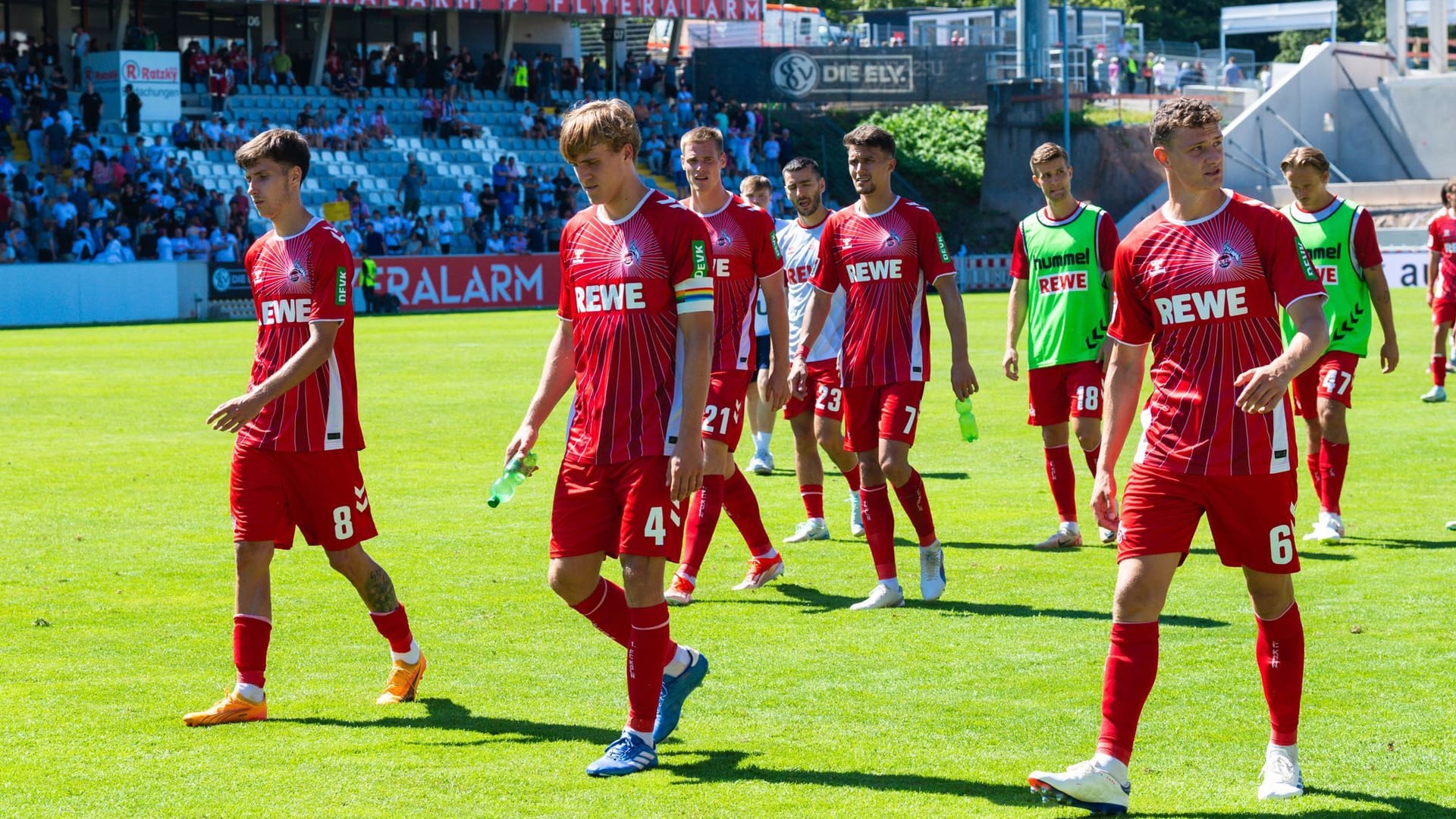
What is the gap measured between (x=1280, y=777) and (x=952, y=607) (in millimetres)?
3273

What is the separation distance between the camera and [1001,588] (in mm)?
9125

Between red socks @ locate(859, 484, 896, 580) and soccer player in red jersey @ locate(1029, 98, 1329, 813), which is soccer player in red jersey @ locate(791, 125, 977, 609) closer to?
red socks @ locate(859, 484, 896, 580)

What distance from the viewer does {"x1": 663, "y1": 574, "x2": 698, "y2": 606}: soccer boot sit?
28.9ft

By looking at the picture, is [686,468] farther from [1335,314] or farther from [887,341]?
[1335,314]

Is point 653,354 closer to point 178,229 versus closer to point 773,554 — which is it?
point 773,554

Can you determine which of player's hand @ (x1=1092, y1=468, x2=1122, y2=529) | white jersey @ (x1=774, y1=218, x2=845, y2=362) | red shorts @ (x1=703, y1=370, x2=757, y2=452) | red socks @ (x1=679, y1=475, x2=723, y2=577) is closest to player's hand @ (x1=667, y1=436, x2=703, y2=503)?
player's hand @ (x1=1092, y1=468, x2=1122, y2=529)

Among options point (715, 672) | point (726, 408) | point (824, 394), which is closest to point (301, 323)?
point (715, 672)

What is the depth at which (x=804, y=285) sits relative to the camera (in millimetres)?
12258

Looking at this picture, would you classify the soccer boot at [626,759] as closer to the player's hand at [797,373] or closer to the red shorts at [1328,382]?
the player's hand at [797,373]

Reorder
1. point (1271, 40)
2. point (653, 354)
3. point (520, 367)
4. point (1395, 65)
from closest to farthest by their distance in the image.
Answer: point (653, 354), point (520, 367), point (1395, 65), point (1271, 40)

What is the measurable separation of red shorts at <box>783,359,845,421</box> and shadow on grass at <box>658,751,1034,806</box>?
11.6ft

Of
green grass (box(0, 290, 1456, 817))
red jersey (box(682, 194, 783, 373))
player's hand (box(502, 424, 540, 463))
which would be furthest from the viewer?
red jersey (box(682, 194, 783, 373))

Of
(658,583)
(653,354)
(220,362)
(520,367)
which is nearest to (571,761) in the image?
(658,583)

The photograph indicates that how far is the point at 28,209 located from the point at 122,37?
9.42 meters
